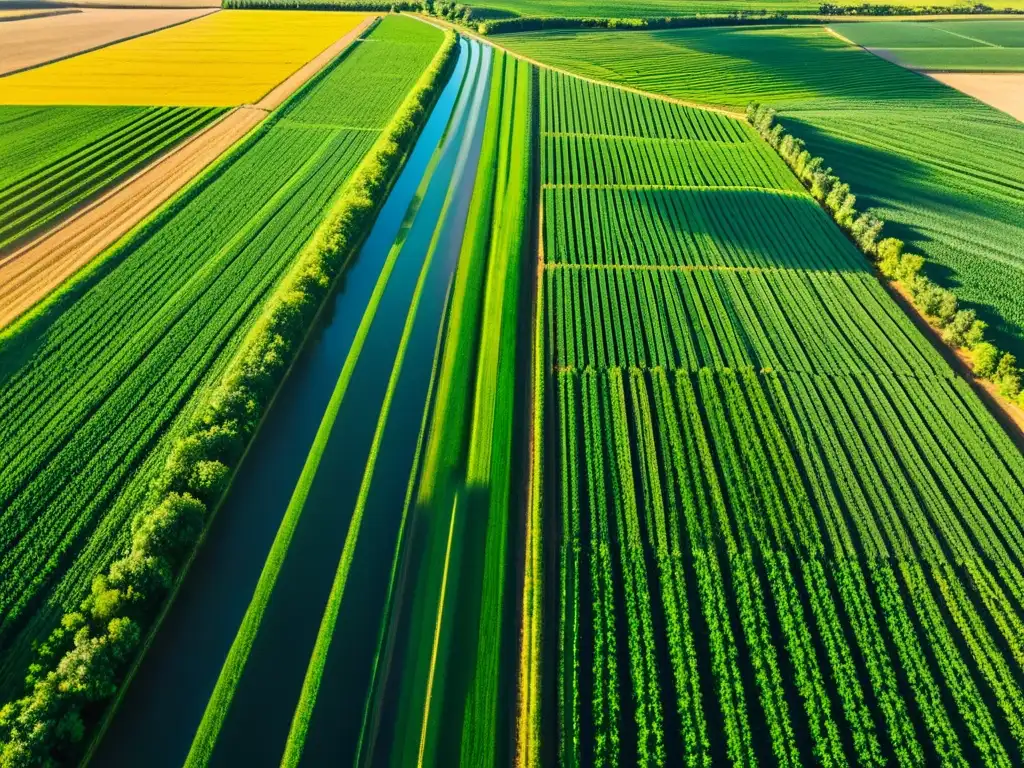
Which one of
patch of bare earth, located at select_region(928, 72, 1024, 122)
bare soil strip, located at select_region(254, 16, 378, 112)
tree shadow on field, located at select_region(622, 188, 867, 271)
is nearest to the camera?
tree shadow on field, located at select_region(622, 188, 867, 271)

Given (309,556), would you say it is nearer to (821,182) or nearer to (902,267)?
(902,267)

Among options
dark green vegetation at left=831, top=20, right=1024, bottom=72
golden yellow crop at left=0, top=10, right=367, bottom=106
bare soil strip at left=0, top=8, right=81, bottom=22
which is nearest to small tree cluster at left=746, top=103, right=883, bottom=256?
dark green vegetation at left=831, top=20, right=1024, bottom=72

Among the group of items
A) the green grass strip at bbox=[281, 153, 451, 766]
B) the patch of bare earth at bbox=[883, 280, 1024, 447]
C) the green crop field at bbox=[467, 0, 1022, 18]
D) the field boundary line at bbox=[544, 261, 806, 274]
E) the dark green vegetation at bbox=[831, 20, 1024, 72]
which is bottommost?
the green grass strip at bbox=[281, 153, 451, 766]

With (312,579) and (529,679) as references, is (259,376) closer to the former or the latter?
(312,579)

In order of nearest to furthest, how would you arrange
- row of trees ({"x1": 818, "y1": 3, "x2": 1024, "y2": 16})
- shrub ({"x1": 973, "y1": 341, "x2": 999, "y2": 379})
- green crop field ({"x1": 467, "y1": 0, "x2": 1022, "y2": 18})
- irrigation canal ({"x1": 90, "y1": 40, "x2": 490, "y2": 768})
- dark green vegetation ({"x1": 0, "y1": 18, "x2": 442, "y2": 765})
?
irrigation canal ({"x1": 90, "y1": 40, "x2": 490, "y2": 768})
dark green vegetation ({"x1": 0, "y1": 18, "x2": 442, "y2": 765})
shrub ({"x1": 973, "y1": 341, "x2": 999, "y2": 379})
green crop field ({"x1": 467, "y1": 0, "x2": 1022, "y2": 18})
row of trees ({"x1": 818, "y1": 3, "x2": 1024, "y2": 16})

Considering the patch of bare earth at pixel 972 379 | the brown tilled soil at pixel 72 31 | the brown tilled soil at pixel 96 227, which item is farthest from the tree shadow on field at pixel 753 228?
the brown tilled soil at pixel 72 31

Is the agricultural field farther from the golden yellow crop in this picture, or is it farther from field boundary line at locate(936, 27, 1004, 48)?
field boundary line at locate(936, 27, 1004, 48)

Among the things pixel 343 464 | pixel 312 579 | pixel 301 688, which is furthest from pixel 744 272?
pixel 301 688
